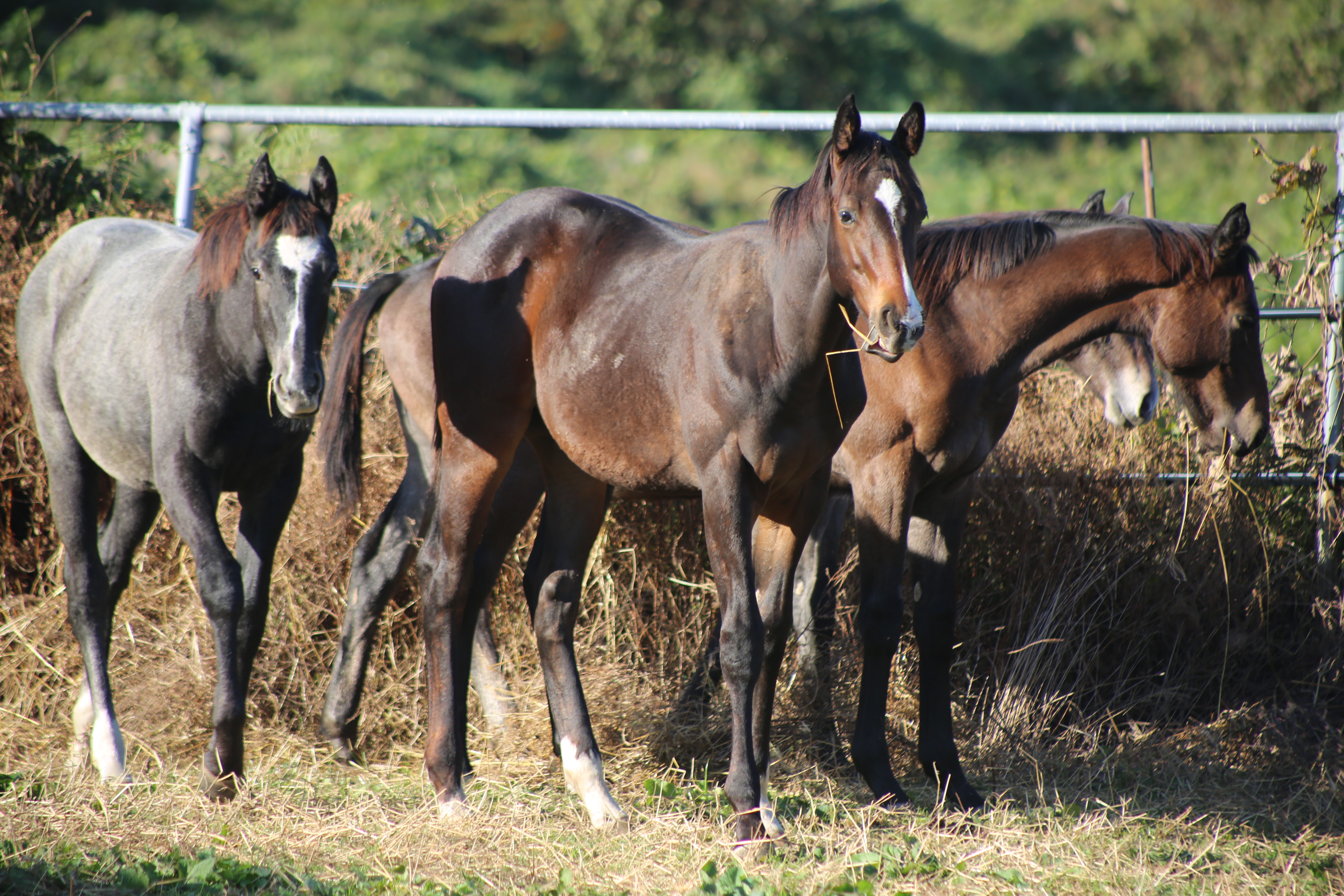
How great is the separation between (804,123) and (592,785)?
2.87 meters

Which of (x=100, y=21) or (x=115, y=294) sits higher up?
(x=100, y=21)

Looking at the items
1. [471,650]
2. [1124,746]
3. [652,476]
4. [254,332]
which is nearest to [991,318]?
[652,476]

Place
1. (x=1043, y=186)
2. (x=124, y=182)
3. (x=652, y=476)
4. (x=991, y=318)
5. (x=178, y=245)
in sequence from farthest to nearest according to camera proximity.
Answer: (x=1043, y=186), (x=124, y=182), (x=178, y=245), (x=991, y=318), (x=652, y=476)

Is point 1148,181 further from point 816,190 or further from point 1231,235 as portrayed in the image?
point 816,190

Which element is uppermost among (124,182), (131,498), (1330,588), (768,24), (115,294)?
(768,24)

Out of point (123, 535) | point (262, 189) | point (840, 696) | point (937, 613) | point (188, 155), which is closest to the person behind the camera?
point (262, 189)

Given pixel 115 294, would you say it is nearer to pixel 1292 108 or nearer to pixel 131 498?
pixel 131 498

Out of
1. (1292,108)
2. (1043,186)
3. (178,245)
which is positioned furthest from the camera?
(1043,186)

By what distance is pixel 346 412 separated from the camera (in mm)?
4305

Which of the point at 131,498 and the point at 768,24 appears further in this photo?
the point at 768,24

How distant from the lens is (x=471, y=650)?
3982 millimetres

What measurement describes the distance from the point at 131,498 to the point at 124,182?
2.44 meters

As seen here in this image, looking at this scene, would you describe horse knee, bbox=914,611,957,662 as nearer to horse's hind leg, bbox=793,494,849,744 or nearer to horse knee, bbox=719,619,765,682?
horse's hind leg, bbox=793,494,849,744

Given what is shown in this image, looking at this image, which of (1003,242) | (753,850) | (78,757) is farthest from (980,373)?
(78,757)
